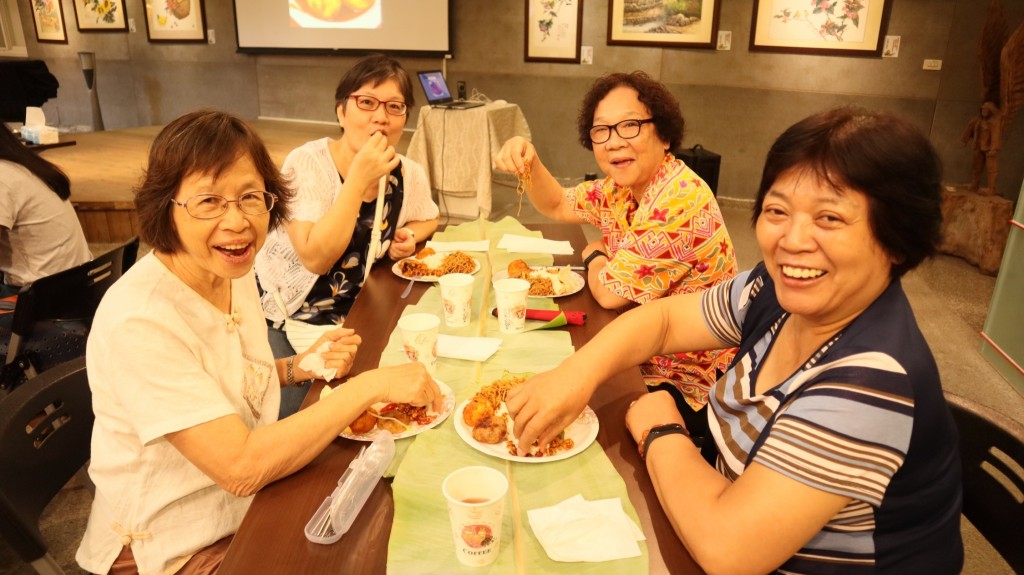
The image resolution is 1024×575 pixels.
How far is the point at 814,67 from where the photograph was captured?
633 cm

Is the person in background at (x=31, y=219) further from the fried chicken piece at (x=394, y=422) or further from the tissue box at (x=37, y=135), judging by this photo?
the tissue box at (x=37, y=135)

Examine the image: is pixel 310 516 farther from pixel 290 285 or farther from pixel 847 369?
pixel 290 285

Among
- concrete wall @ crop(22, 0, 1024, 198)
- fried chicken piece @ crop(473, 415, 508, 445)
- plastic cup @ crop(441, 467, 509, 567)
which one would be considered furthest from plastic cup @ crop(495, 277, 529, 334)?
concrete wall @ crop(22, 0, 1024, 198)

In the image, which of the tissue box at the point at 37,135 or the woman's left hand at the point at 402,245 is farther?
the tissue box at the point at 37,135

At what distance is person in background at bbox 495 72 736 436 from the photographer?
1.88 metres

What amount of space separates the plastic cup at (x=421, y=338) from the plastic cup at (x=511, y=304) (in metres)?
0.25

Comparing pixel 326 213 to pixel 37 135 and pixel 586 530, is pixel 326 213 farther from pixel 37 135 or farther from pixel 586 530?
pixel 37 135

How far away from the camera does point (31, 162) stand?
273 centimetres

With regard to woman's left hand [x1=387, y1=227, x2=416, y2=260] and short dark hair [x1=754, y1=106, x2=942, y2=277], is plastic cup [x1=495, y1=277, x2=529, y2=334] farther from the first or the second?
short dark hair [x1=754, y1=106, x2=942, y2=277]

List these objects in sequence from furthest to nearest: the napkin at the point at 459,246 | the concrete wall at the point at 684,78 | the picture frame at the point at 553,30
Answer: the picture frame at the point at 553,30 → the concrete wall at the point at 684,78 → the napkin at the point at 459,246

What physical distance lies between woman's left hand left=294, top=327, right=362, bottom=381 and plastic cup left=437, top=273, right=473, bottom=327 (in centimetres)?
27

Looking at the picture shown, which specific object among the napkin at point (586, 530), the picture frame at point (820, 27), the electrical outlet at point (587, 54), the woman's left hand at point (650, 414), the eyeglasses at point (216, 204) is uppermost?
the picture frame at point (820, 27)

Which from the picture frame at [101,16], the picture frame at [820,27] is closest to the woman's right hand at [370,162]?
the picture frame at [820,27]

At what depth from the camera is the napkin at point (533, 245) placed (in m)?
2.42
